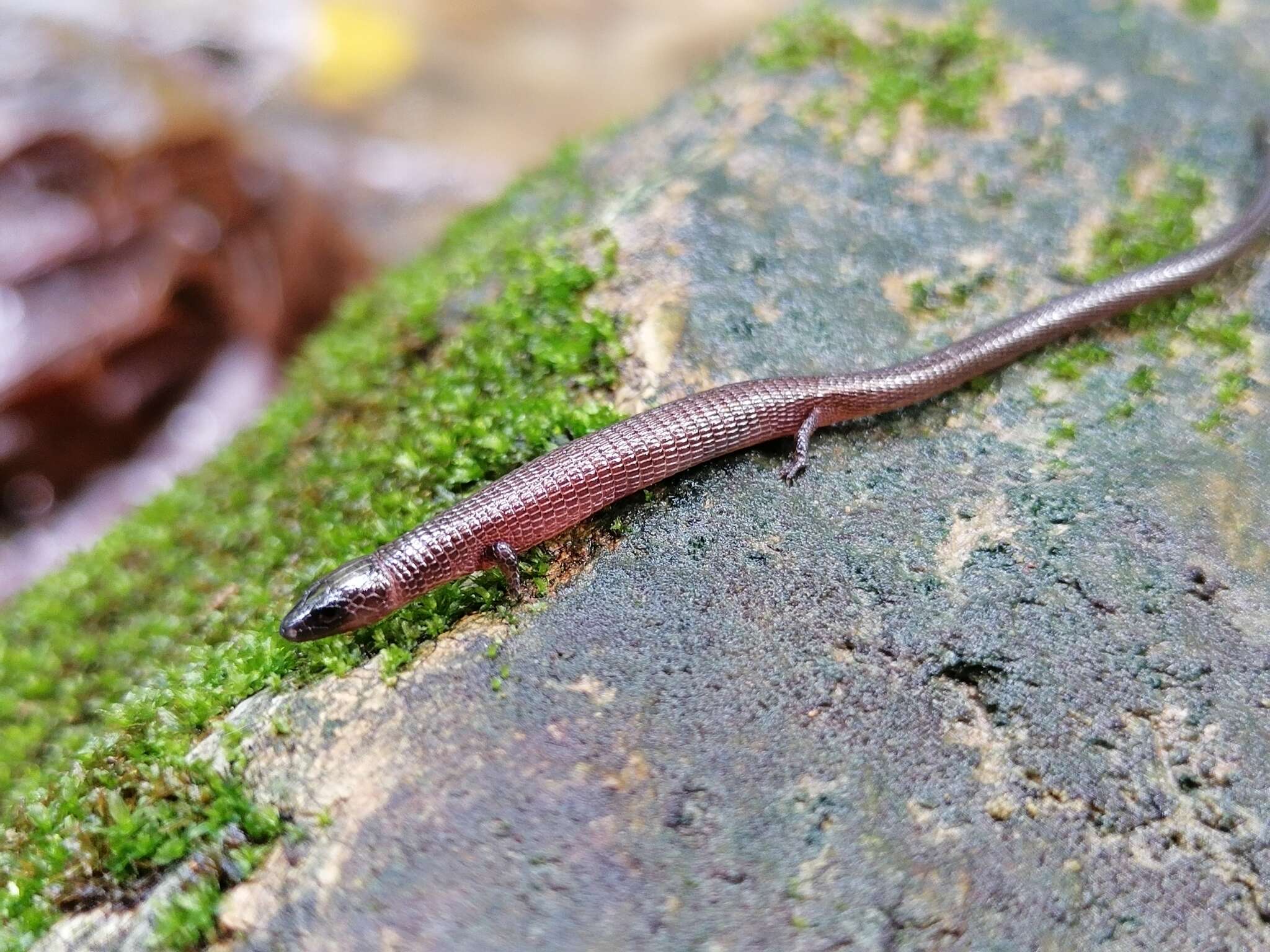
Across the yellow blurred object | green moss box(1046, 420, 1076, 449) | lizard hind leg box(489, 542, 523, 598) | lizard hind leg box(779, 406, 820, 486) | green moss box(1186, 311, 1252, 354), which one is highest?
the yellow blurred object

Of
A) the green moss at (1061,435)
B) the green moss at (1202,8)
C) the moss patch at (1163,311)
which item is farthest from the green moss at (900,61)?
the green moss at (1061,435)

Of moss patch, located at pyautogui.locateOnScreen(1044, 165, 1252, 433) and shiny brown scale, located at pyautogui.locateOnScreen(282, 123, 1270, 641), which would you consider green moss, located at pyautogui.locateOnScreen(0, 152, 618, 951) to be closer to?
shiny brown scale, located at pyautogui.locateOnScreen(282, 123, 1270, 641)

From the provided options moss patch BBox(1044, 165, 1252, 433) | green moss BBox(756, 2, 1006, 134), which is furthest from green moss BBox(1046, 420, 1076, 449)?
green moss BBox(756, 2, 1006, 134)

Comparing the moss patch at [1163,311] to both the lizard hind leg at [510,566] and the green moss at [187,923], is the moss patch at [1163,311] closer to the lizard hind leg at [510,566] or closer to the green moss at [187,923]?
the lizard hind leg at [510,566]

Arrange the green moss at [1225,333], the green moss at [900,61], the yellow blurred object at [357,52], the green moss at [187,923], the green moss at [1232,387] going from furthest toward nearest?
1. the yellow blurred object at [357,52]
2. the green moss at [900,61]
3. the green moss at [1225,333]
4. the green moss at [1232,387]
5. the green moss at [187,923]

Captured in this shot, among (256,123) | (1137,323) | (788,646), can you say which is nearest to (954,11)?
(1137,323)

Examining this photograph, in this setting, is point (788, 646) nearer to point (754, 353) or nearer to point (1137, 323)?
point (754, 353)
